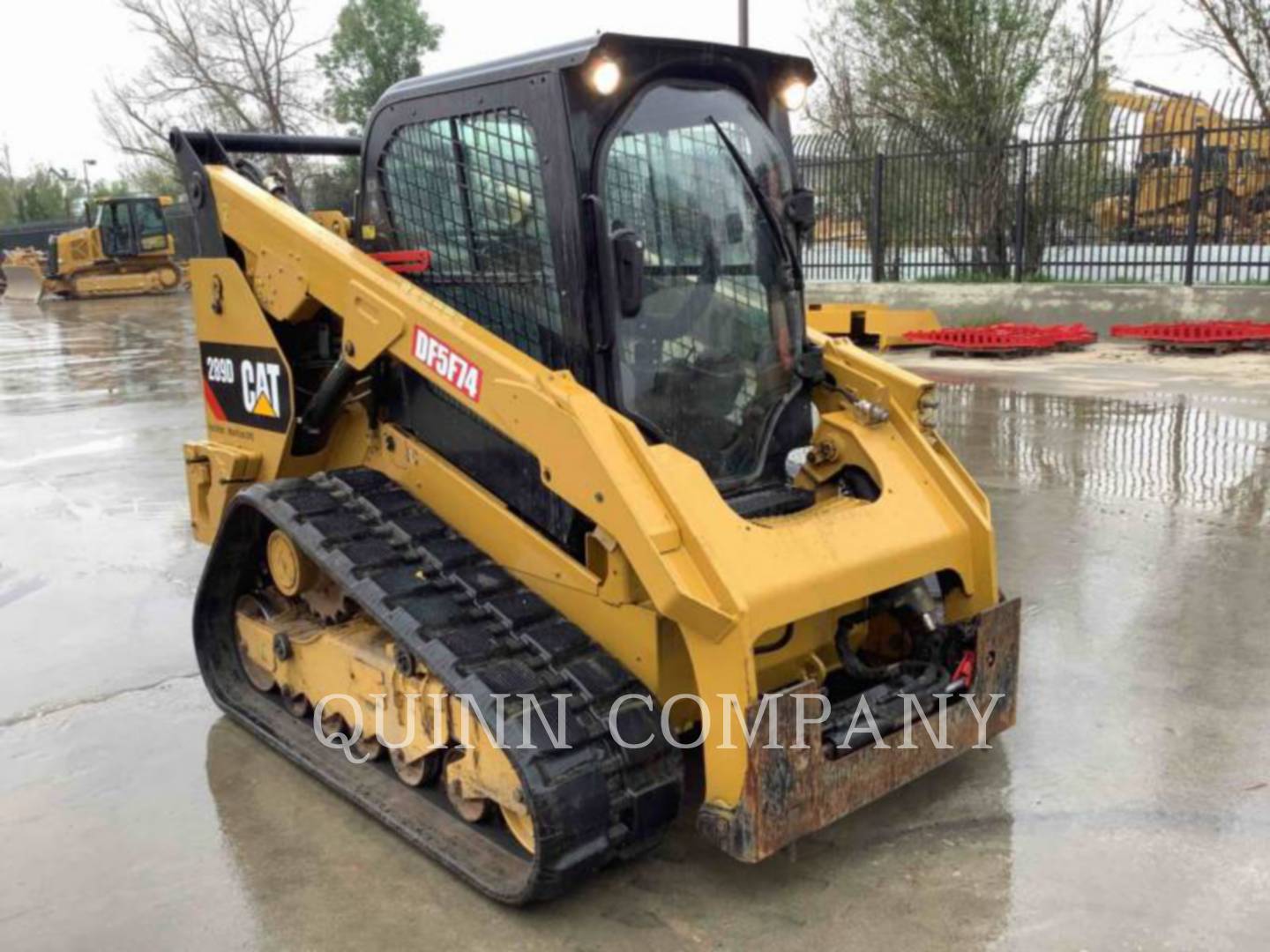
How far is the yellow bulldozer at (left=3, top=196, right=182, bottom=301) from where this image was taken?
1151 inches

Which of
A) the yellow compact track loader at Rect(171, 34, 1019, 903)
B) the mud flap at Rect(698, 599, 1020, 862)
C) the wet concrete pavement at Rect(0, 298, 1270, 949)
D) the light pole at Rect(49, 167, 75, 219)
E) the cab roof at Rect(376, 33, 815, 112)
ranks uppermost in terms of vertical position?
the light pole at Rect(49, 167, 75, 219)

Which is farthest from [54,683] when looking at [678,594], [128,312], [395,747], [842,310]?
[128,312]

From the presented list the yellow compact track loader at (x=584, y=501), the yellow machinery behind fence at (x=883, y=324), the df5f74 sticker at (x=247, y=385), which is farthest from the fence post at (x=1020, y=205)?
the df5f74 sticker at (x=247, y=385)

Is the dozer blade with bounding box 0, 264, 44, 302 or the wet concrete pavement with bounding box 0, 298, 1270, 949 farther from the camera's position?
the dozer blade with bounding box 0, 264, 44, 302

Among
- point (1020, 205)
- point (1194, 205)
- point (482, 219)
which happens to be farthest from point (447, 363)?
point (1020, 205)

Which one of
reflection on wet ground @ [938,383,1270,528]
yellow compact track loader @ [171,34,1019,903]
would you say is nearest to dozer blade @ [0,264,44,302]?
reflection on wet ground @ [938,383,1270,528]

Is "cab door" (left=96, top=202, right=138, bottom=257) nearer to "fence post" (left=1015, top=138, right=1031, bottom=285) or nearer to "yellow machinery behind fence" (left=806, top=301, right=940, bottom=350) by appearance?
"yellow machinery behind fence" (left=806, top=301, right=940, bottom=350)

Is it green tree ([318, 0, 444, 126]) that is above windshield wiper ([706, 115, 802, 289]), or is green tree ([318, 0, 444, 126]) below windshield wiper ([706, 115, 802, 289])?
above

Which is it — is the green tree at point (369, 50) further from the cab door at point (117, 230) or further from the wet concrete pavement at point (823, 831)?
the wet concrete pavement at point (823, 831)

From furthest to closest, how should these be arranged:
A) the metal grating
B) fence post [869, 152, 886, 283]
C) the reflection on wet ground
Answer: fence post [869, 152, 886, 283] → the reflection on wet ground → the metal grating

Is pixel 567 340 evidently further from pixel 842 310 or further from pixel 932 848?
pixel 842 310

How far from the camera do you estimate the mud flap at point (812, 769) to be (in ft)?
9.18

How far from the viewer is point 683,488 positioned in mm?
2949

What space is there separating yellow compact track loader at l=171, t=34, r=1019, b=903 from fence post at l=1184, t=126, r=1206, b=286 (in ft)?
38.6
